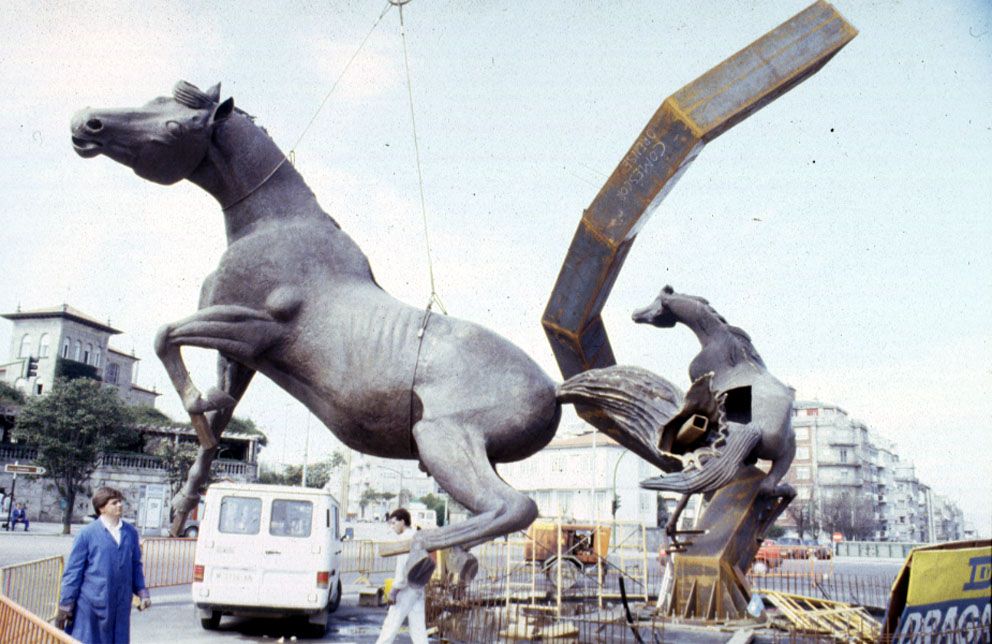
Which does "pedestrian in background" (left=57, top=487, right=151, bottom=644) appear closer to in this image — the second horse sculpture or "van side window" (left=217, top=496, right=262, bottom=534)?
the second horse sculpture

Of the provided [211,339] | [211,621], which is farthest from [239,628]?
[211,339]

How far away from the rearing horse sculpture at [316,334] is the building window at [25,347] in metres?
68.4

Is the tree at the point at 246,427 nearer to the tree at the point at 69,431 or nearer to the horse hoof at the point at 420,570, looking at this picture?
the tree at the point at 69,431

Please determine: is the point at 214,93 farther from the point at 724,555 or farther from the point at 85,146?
the point at 724,555

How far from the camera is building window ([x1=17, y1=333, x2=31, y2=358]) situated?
6341 centimetres

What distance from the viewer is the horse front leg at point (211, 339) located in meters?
3.90

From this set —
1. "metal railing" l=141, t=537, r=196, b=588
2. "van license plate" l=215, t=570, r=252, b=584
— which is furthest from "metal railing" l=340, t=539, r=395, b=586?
"van license plate" l=215, t=570, r=252, b=584

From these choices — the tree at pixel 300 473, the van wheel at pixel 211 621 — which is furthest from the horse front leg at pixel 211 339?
the tree at pixel 300 473

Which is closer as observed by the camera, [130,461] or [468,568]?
[468,568]

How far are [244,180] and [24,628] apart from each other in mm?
2692

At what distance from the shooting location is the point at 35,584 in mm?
8680

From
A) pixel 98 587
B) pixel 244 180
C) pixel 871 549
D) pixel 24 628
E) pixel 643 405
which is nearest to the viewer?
pixel 643 405

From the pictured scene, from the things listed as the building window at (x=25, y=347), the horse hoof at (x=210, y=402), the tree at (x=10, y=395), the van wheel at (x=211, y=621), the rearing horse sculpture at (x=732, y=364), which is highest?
the building window at (x=25, y=347)

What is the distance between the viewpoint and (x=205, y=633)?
9.80m
